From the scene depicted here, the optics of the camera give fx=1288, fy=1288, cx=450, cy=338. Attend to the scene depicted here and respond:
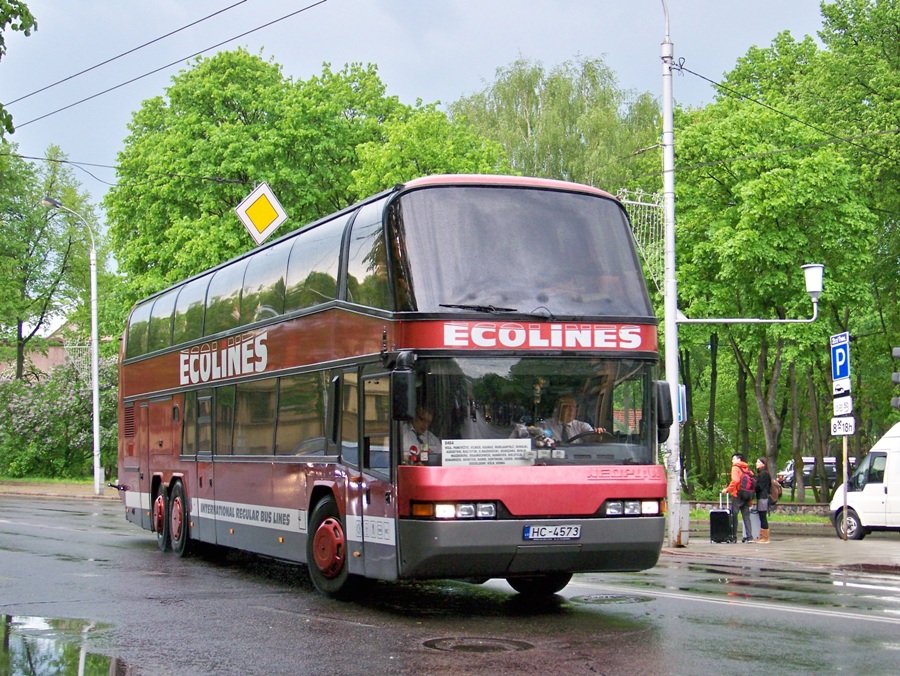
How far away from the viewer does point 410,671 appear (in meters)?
8.68

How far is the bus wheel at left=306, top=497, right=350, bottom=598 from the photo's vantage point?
12562 mm

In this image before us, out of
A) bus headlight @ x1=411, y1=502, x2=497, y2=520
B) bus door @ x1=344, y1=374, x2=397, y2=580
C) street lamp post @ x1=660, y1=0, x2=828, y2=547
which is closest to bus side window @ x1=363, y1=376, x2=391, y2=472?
bus door @ x1=344, y1=374, x2=397, y2=580

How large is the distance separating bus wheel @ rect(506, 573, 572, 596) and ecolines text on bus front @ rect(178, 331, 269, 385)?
4.00 meters

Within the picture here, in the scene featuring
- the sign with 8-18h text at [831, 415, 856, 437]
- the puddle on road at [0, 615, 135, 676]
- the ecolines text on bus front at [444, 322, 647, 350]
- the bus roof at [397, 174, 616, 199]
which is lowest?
the puddle on road at [0, 615, 135, 676]

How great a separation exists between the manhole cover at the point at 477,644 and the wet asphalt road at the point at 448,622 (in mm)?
15

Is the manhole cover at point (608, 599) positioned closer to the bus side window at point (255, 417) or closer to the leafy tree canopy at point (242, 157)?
the bus side window at point (255, 417)

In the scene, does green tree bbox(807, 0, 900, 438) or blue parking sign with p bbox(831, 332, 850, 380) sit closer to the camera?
blue parking sign with p bbox(831, 332, 850, 380)

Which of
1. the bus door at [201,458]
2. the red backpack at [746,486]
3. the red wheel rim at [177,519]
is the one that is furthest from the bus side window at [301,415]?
the red backpack at [746,486]

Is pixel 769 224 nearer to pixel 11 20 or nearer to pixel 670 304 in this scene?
pixel 670 304

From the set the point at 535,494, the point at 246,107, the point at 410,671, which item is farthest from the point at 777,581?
the point at 246,107

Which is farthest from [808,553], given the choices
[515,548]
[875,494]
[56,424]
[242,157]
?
[56,424]

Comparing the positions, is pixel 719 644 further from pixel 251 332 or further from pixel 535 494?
pixel 251 332

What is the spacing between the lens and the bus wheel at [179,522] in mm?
18391

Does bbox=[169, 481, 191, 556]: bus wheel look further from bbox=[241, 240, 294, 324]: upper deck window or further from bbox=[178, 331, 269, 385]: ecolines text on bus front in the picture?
bbox=[241, 240, 294, 324]: upper deck window
